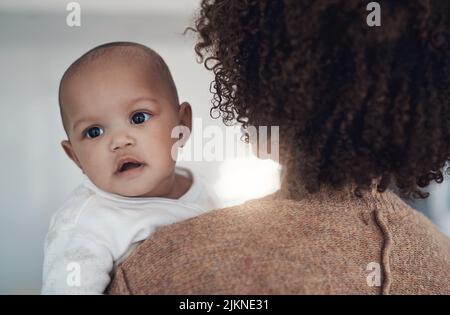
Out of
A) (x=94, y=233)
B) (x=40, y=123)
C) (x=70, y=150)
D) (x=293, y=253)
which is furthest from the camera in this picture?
(x=40, y=123)

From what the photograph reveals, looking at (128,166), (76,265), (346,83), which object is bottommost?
(76,265)

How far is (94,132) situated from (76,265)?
0.25 metres

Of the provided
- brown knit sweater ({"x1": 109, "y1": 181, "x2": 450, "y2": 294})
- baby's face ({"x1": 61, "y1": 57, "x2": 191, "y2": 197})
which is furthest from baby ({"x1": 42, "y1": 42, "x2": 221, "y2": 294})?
brown knit sweater ({"x1": 109, "y1": 181, "x2": 450, "y2": 294})

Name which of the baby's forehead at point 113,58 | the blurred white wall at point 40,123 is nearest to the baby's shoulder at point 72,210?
the baby's forehead at point 113,58

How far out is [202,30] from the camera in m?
0.95

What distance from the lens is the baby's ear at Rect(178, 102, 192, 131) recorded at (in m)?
1.06

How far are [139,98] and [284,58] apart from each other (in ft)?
1.00

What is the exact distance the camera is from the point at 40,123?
1.54 meters

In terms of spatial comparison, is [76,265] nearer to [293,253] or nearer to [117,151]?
[117,151]

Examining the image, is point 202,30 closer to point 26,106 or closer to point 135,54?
point 135,54

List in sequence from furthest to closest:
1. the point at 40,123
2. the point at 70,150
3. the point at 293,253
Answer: the point at 40,123
the point at 70,150
the point at 293,253

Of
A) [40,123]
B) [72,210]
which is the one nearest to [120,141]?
[72,210]

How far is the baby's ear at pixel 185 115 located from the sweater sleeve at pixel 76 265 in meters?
0.32

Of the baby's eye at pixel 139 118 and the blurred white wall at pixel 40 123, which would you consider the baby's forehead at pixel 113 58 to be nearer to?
the baby's eye at pixel 139 118
